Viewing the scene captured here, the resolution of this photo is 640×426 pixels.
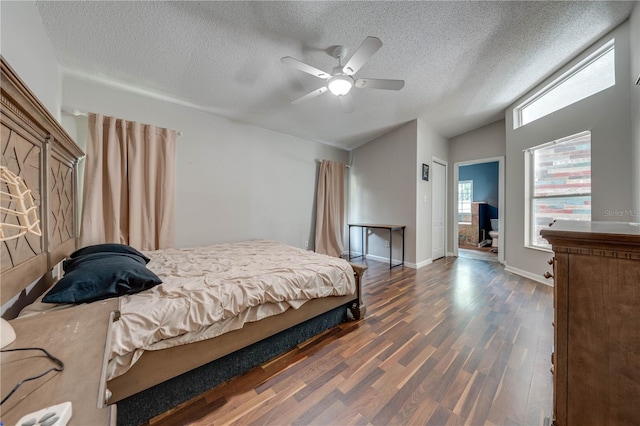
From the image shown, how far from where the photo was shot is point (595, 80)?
2.58 m

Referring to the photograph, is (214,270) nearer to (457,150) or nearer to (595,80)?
(595,80)

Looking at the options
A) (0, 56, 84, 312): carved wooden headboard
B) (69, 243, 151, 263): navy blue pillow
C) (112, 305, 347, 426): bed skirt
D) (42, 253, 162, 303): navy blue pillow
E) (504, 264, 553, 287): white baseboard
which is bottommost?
(112, 305, 347, 426): bed skirt

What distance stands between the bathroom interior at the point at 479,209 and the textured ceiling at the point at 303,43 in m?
4.04

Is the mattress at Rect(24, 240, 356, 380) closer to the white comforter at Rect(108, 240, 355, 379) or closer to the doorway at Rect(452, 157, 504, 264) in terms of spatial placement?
the white comforter at Rect(108, 240, 355, 379)

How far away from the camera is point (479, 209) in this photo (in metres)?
6.41

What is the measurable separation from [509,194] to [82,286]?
5230mm

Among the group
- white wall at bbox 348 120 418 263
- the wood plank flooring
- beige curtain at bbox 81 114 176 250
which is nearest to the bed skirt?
A: the wood plank flooring

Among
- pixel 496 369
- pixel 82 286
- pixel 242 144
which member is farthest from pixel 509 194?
pixel 82 286

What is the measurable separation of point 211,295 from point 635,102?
13.1 ft

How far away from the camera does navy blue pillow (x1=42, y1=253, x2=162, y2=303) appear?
46.3 inches

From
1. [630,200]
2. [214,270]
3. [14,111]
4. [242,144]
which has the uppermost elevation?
[242,144]

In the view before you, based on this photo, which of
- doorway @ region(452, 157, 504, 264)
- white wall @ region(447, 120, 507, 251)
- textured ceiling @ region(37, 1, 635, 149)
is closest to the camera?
textured ceiling @ region(37, 1, 635, 149)

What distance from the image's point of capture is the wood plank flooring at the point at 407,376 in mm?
1243

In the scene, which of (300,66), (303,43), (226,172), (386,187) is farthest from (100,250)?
(386,187)
